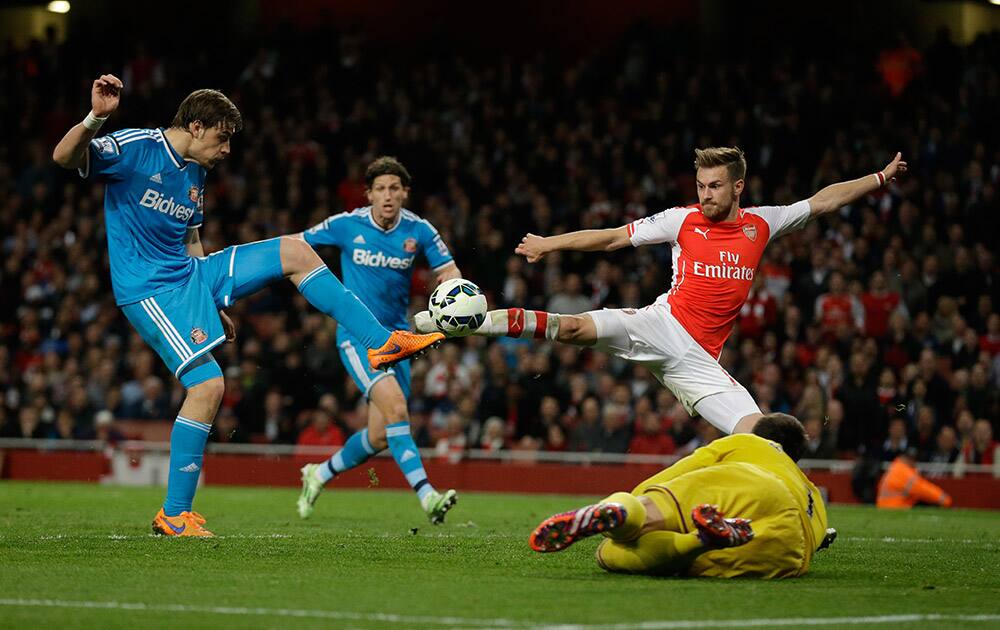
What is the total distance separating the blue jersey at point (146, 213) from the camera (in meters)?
9.02

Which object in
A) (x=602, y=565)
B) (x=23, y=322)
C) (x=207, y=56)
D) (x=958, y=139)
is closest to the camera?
(x=602, y=565)

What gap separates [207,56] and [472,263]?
8678 millimetres

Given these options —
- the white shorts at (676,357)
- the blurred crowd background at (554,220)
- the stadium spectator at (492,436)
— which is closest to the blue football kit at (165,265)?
the white shorts at (676,357)

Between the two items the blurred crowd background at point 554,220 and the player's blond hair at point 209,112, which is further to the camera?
the blurred crowd background at point 554,220

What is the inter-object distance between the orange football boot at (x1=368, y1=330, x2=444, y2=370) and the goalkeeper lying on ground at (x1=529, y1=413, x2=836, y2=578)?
1.79 meters

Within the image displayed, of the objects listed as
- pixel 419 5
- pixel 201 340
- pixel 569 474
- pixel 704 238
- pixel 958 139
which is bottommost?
pixel 569 474

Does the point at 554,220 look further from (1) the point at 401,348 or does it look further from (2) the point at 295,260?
(1) the point at 401,348

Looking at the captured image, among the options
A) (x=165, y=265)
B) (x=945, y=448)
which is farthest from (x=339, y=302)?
(x=945, y=448)

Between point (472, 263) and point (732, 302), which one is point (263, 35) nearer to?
point (472, 263)

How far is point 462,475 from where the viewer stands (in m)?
18.8

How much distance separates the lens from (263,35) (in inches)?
1097

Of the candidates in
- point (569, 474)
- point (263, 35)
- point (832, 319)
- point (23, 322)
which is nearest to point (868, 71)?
point (832, 319)

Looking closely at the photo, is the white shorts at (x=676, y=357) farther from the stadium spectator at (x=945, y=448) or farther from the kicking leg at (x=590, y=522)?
the stadium spectator at (x=945, y=448)

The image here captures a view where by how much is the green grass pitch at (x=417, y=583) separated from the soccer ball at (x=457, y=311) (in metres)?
1.31
